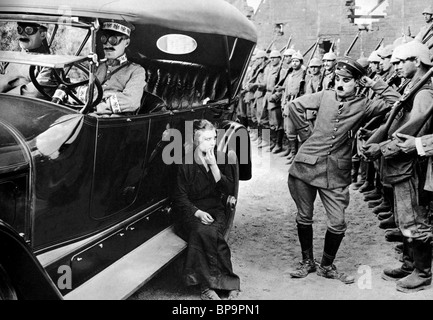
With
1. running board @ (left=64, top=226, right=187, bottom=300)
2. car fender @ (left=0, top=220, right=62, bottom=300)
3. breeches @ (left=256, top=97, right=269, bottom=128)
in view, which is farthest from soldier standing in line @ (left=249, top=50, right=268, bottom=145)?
car fender @ (left=0, top=220, right=62, bottom=300)

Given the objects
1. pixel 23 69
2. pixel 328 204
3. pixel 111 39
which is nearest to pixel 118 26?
pixel 111 39

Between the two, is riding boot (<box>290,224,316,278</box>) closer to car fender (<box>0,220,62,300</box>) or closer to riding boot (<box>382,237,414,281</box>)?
riding boot (<box>382,237,414,281</box>)

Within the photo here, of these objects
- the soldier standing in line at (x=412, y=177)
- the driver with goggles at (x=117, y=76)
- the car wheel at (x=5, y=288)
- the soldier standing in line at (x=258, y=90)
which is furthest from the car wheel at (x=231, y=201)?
the soldier standing in line at (x=258, y=90)

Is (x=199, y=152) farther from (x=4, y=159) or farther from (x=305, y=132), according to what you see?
(x=4, y=159)

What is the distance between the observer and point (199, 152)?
3.01 meters

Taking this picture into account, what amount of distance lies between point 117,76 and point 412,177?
1.77 m

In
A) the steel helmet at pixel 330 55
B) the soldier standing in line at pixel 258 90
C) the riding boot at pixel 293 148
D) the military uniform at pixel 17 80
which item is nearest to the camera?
the military uniform at pixel 17 80

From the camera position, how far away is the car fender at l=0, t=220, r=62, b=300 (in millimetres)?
2014

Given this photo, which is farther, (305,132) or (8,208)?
(305,132)

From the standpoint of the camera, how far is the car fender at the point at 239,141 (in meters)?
3.47

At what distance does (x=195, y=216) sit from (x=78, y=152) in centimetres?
84

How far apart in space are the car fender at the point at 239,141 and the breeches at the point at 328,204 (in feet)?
1.19

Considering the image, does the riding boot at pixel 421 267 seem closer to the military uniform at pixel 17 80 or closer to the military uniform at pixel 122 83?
the military uniform at pixel 122 83
